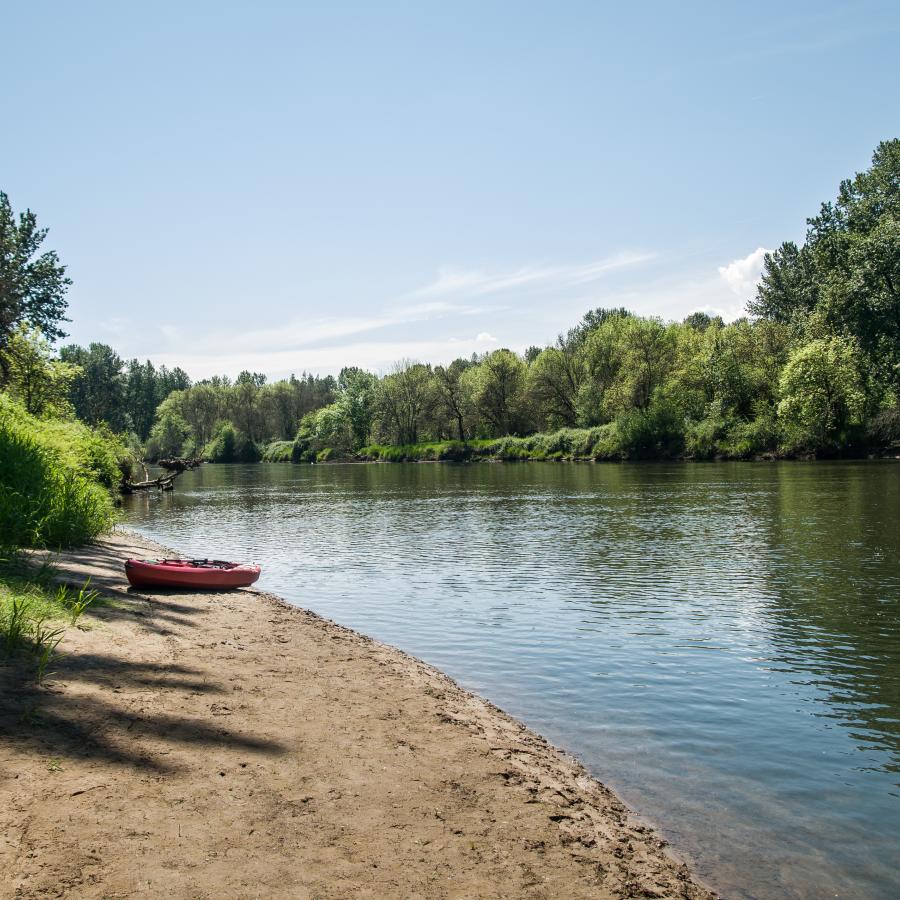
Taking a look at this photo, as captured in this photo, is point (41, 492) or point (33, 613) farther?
point (41, 492)

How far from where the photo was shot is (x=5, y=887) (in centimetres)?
538

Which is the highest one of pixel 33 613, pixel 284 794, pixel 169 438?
pixel 169 438

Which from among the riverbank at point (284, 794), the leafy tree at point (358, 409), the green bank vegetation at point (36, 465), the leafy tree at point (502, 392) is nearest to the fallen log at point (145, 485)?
the green bank vegetation at point (36, 465)

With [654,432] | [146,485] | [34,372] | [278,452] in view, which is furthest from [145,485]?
[278,452]

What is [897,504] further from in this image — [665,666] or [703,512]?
[665,666]

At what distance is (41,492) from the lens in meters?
21.0

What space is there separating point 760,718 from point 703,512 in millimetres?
28674

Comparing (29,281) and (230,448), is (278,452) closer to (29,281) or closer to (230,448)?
(230,448)

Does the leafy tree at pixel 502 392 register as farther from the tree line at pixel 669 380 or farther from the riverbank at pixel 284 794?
the riverbank at pixel 284 794

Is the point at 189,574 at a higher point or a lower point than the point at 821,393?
lower

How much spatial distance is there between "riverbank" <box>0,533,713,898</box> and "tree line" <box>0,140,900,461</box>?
99.2 feet

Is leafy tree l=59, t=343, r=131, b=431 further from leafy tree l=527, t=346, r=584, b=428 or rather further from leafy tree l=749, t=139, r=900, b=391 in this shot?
leafy tree l=749, t=139, r=900, b=391

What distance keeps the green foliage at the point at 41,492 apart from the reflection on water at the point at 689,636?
5.99 m

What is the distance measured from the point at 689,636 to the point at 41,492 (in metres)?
16.9
